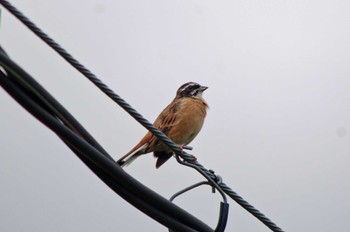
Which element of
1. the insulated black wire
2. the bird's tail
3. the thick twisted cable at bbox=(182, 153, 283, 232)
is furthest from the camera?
the bird's tail

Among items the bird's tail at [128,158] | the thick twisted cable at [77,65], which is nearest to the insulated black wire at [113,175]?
the thick twisted cable at [77,65]

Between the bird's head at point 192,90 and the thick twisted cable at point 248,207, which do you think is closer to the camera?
the thick twisted cable at point 248,207

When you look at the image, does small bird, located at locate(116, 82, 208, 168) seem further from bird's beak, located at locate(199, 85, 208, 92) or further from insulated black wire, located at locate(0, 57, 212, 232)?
insulated black wire, located at locate(0, 57, 212, 232)

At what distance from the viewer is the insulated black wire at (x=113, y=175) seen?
2.90 metres

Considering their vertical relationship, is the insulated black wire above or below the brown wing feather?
below

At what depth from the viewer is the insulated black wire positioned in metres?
2.90

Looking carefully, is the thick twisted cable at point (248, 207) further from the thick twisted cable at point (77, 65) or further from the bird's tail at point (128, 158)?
the bird's tail at point (128, 158)

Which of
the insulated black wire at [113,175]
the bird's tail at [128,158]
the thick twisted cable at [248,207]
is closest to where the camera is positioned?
the insulated black wire at [113,175]

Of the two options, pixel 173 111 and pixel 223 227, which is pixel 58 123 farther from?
pixel 173 111

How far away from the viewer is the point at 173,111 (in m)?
8.01

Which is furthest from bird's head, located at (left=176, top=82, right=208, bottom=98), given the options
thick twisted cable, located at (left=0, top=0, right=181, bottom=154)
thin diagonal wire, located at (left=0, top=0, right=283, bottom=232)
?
thick twisted cable, located at (left=0, top=0, right=181, bottom=154)

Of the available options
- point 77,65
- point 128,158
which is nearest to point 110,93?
point 77,65

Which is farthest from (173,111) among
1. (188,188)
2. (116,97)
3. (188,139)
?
(116,97)

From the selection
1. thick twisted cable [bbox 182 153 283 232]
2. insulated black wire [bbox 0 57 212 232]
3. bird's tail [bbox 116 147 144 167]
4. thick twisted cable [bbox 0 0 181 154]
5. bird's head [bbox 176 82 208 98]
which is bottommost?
insulated black wire [bbox 0 57 212 232]
